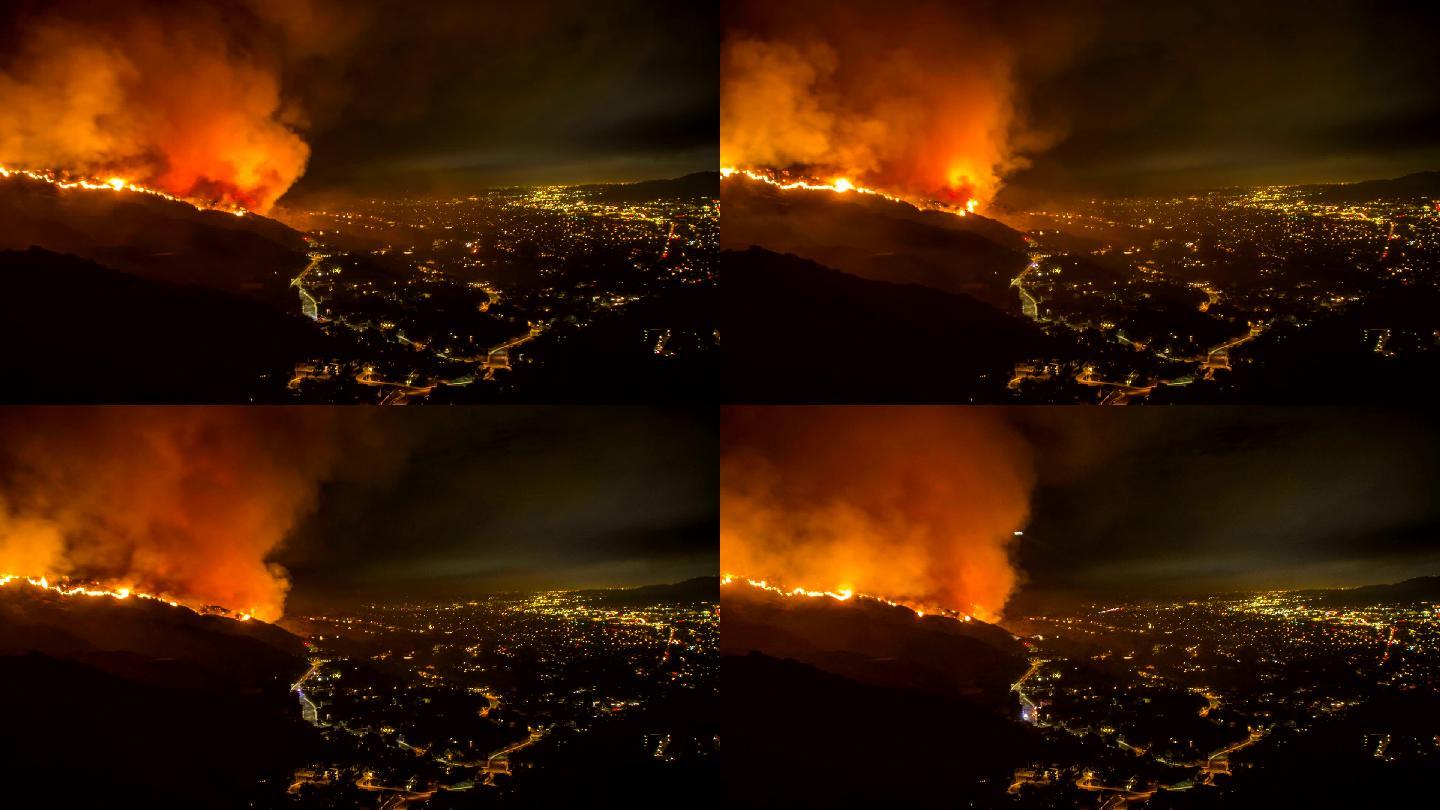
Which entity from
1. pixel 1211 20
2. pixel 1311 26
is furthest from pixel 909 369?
pixel 1311 26

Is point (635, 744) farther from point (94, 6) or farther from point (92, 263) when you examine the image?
point (94, 6)

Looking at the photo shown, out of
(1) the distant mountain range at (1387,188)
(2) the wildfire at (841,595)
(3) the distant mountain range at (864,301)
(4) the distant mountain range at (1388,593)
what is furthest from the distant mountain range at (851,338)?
(4) the distant mountain range at (1388,593)

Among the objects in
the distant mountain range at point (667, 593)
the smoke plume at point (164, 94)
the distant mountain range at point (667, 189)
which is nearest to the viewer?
the smoke plume at point (164, 94)

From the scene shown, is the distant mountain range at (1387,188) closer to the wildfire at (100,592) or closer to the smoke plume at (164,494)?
the smoke plume at (164,494)

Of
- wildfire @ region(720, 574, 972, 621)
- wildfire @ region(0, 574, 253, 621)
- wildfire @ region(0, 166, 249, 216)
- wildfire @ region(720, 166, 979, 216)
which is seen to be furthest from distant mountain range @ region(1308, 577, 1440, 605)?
wildfire @ region(0, 166, 249, 216)

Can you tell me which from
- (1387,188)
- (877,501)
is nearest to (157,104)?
(877,501)
